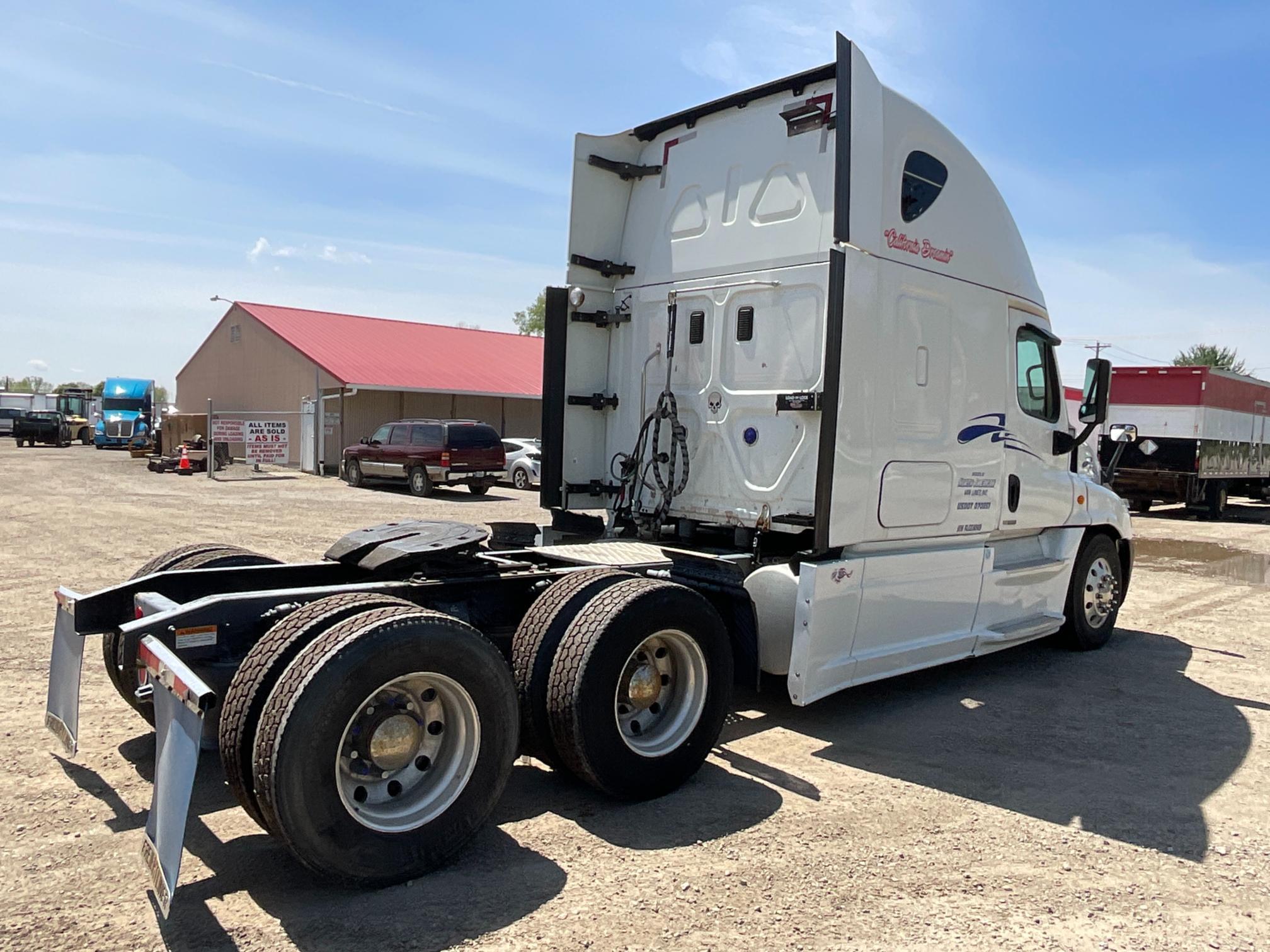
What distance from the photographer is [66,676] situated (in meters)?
4.43

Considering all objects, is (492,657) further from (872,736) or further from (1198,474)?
(1198,474)

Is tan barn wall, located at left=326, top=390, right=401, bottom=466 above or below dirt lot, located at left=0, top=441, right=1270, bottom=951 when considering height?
above

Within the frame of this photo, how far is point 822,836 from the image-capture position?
417 cm

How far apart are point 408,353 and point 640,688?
32.9 meters

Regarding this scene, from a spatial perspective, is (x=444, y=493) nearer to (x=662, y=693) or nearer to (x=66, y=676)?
(x=66, y=676)

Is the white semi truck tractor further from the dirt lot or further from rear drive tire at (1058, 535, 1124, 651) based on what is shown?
the dirt lot

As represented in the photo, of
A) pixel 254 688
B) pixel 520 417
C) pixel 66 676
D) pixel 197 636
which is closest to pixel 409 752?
pixel 254 688

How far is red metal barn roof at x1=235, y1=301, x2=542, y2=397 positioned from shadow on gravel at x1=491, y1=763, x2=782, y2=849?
27.3m

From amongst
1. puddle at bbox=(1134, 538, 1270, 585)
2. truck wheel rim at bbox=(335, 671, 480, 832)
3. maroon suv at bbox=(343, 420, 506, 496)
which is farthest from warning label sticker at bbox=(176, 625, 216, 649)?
maroon suv at bbox=(343, 420, 506, 496)

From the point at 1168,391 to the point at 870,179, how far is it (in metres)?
19.5

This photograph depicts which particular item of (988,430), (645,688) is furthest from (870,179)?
(645,688)

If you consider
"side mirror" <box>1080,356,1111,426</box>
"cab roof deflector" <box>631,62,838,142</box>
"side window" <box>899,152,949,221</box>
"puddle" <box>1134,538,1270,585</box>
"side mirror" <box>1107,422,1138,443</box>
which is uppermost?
"cab roof deflector" <box>631,62,838,142</box>

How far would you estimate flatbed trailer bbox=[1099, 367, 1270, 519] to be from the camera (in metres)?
21.3

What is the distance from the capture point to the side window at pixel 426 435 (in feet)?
73.6
